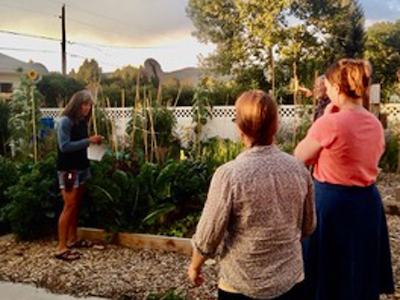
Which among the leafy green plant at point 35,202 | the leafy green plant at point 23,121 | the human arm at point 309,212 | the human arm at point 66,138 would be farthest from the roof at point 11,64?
the human arm at point 309,212

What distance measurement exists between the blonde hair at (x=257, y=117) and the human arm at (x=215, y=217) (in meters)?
0.18

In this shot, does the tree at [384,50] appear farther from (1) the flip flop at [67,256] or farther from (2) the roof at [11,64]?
(2) the roof at [11,64]

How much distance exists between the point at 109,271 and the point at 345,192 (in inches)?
85.9

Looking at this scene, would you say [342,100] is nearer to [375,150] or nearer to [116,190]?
[375,150]

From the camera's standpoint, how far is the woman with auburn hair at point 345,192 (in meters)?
1.93

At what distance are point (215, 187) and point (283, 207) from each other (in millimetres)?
268

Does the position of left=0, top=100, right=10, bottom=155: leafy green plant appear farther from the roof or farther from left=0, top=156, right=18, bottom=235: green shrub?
the roof

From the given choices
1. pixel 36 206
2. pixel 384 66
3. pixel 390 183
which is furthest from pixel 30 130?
pixel 384 66

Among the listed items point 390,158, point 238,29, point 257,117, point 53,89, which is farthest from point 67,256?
point 238,29

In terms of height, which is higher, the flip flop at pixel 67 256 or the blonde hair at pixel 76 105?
the blonde hair at pixel 76 105

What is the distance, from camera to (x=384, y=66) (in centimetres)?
2092

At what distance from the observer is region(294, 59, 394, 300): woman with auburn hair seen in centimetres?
193

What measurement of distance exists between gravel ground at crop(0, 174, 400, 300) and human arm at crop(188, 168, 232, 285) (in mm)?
1555

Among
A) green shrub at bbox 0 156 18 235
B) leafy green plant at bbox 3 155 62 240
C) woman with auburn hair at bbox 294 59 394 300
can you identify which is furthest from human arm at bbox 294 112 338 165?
green shrub at bbox 0 156 18 235
